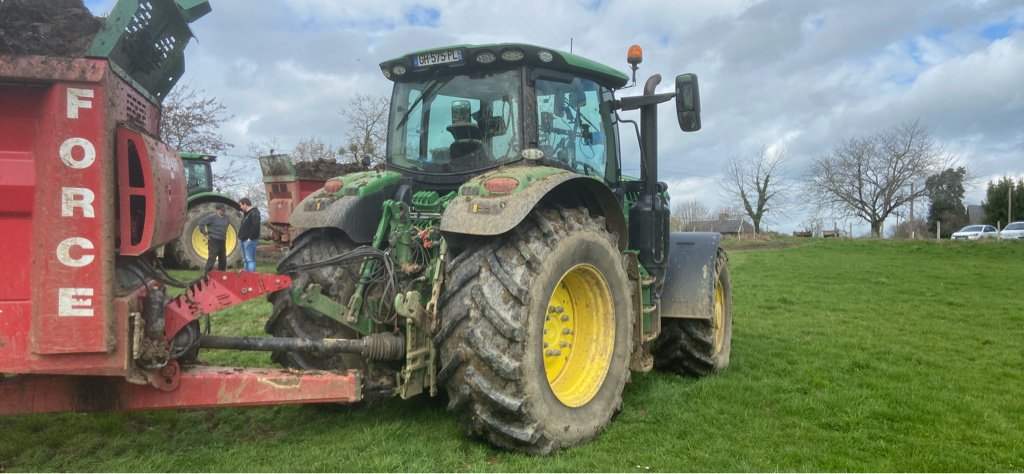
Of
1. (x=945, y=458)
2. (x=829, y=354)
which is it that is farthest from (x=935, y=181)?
(x=945, y=458)

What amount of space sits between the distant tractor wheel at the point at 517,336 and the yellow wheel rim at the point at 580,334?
0.04 m

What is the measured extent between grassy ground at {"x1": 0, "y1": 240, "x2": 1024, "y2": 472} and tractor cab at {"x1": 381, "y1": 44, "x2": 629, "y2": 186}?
1.71 meters

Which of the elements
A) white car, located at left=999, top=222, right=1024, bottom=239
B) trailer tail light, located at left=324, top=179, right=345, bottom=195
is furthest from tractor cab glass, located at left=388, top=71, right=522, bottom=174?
white car, located at left=999, top=222, right=1024, bottom=239

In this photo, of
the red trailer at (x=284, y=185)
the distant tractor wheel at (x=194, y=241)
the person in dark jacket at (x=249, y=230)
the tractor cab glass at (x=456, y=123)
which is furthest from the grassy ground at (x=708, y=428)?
the red trailer at (x=284, y=185)

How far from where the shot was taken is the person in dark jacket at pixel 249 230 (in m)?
13.1

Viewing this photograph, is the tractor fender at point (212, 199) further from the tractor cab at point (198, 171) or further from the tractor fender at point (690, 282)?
the tractor fender at point (690, 282)

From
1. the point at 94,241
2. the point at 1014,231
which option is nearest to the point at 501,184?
the point at 94,241

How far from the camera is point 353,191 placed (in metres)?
4.46

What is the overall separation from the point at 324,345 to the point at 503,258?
40.6 inches

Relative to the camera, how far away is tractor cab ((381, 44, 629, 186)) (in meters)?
4.47

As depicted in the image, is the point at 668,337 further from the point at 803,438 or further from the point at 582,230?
the point at 582,230

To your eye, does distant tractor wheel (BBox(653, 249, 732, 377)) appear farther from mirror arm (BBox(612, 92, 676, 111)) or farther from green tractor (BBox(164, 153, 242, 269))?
green tractor (BBox(164, 153, 242, 269))

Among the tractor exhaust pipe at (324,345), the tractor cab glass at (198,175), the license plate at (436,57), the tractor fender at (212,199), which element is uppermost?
the tractor cab glass at (198,175)

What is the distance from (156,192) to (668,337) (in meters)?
4.22
